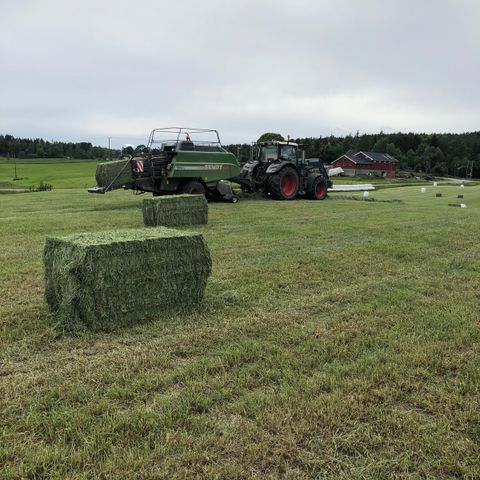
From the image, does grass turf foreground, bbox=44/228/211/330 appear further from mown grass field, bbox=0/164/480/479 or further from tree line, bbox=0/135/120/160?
tree line, bbox=0/135/120/160

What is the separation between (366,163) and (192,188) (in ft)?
251

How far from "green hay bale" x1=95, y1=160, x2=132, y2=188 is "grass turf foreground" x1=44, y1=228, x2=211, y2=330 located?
9.65 meters

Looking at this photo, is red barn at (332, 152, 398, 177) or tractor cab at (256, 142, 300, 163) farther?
red barn at (332, 152, 398, 177)

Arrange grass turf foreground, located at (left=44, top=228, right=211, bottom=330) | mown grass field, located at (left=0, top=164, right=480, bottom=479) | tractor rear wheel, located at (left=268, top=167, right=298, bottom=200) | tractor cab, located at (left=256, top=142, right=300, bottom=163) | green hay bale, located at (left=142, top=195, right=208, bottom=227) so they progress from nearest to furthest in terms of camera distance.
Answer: mown grass field, located at (left=0, top=164, right=480, bottom=479) → grass turf foreground, located at (left=44, top=228, right=211, bottom=330) → green hay bale, located at (left=142, top=195, right=208, bottom=227) → tractor rear wheel, located at (left=268, top=167, right=298, bottom=200) → tractor cab, located at (left=256, top=142, right=300, bottom=163)

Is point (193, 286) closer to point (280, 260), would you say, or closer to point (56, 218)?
point (280, 260)

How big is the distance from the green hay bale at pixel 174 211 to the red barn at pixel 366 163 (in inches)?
2966

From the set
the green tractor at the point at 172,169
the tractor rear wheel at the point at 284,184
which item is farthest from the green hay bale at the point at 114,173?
the tractor rear wheel at the point at 284,184

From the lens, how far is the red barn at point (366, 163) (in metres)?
85.6

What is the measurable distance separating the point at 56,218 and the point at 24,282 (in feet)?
22.4

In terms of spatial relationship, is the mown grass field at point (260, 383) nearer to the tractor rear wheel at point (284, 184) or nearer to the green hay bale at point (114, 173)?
the green hay bale at point (114, 173)

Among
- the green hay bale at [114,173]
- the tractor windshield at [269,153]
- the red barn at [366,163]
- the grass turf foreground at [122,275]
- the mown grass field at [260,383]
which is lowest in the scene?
the mown grass field at [260,383]

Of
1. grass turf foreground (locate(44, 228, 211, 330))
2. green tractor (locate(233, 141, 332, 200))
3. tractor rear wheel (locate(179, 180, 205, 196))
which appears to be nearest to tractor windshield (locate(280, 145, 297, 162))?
green tractor (locate(233, 141, 332, 200))

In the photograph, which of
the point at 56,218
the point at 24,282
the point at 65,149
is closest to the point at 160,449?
the point at 24,282

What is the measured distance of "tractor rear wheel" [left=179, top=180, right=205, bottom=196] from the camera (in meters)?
15.1
